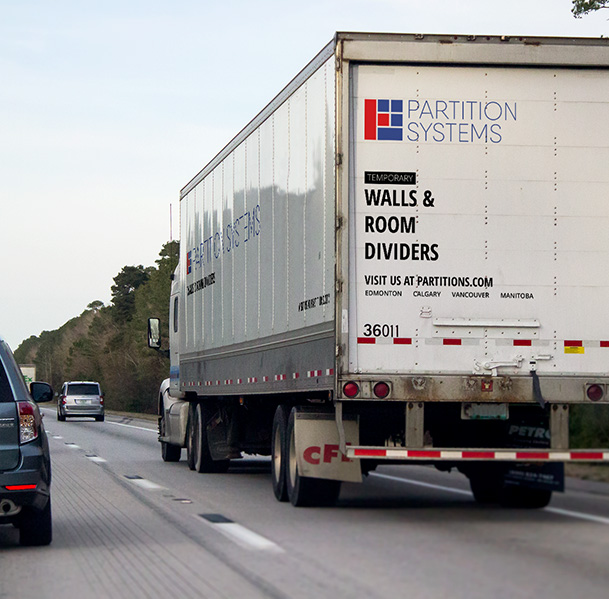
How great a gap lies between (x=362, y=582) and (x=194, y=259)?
12859 millimetres

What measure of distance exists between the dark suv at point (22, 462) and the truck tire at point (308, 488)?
3.25 m

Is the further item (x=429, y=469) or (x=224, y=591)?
(x=429, y=469)

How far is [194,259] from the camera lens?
68.2ft

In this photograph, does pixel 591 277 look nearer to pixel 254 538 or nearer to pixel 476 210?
pixel 476 210

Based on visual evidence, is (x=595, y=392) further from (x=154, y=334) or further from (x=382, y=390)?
(x=154, y=334)

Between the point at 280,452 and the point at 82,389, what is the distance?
45.4 metres

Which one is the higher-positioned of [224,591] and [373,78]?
[373,78]

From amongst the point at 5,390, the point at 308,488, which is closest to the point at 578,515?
the point at 308,488

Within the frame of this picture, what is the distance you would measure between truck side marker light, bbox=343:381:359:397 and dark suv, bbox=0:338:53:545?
2.83 metres

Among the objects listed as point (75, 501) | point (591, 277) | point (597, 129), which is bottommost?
point (75, 501)

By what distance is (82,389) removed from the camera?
2299 inches

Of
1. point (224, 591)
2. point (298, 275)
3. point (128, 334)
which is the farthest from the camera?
point (128, 334)

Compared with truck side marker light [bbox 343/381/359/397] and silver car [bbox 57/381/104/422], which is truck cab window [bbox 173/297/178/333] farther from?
silver car [bbox 57/381/104/422]

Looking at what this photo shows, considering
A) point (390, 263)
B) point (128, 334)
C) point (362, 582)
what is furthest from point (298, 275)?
point (128, 334)
